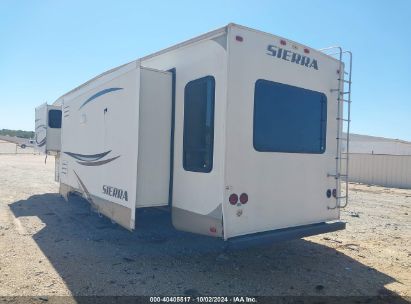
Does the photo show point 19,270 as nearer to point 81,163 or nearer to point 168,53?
point 81,163

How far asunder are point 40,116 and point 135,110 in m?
7.71

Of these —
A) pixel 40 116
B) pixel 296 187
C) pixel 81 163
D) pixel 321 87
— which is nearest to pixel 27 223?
pixel 81 163

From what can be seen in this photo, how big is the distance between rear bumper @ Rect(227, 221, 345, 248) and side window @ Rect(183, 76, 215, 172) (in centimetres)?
98

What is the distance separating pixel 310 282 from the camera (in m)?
4.97

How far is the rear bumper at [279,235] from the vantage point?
4.52 meters

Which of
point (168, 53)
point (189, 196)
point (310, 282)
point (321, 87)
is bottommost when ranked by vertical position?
point (310, 282)

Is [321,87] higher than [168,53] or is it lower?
lower

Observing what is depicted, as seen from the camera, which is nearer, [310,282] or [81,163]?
[310,282]

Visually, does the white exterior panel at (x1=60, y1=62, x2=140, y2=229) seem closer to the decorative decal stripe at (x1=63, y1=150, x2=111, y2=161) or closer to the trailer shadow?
the decorative decal stripe at (x1=63, y1=150, x2=111, y2=161)

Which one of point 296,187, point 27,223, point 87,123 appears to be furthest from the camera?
point 27,223

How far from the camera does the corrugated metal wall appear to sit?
2030 cm

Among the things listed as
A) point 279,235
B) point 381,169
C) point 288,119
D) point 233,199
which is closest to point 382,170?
point 381,169

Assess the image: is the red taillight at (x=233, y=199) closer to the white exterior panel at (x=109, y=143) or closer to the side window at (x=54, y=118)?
the white exterior panel at (x=109, y=143)

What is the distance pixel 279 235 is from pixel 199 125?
184 cm
